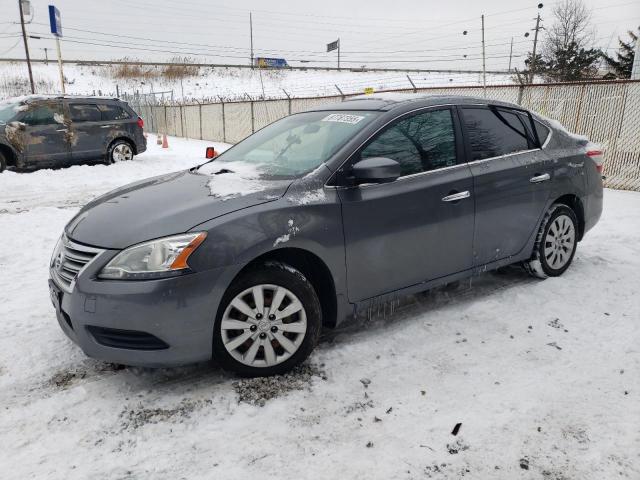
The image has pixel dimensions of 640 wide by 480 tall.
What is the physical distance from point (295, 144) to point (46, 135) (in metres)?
9.61

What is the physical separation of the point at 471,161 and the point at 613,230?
354 cm

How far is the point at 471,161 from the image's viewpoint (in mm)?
3791

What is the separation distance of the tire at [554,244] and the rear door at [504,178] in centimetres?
17

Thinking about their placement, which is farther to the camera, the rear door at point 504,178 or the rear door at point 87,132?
the rear door at point 87,132

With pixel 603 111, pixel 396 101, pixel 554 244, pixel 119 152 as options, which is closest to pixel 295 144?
pixel 396 101

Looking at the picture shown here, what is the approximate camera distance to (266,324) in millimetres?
2838

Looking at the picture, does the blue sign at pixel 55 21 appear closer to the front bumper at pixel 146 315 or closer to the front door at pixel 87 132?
the front door at pixel 87 132

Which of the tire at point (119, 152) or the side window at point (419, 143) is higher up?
the side window at point (419, 143)

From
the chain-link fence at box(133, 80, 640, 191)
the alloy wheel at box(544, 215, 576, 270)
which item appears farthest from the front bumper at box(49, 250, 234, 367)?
the chain-link fence at box(133, 80, 640, 191)

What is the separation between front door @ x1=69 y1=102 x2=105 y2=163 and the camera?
1167 cm

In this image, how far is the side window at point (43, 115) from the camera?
1085 centimetres

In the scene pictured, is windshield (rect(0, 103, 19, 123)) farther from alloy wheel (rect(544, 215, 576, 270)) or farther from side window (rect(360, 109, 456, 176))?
alloy wheel (rect(544, 215, 576, 270))

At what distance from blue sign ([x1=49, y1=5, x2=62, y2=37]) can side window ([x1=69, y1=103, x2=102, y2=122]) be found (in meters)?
9.90

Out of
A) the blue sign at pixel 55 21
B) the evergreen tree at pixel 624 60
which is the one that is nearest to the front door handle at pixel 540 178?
the blue sign at pixel 55 21
